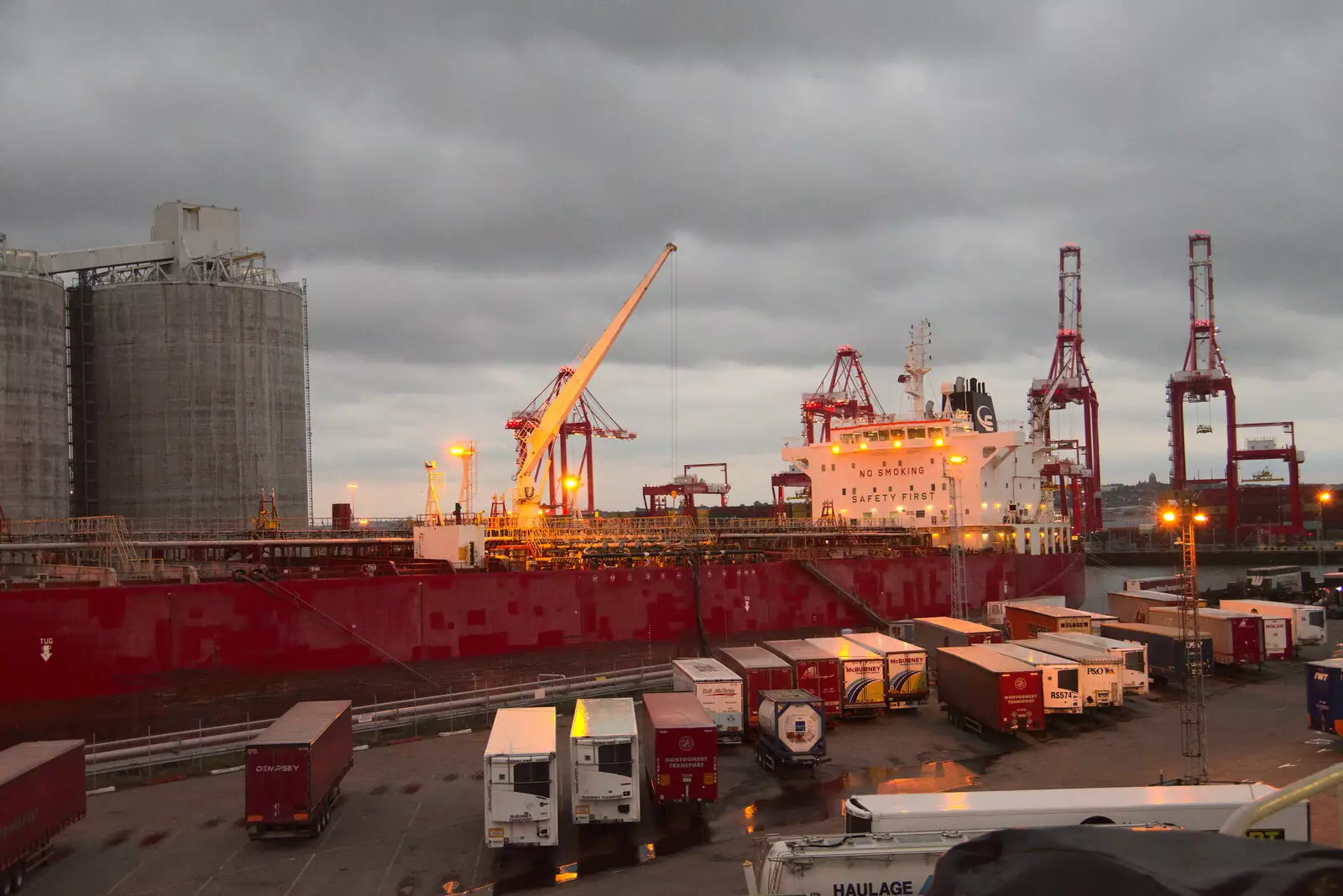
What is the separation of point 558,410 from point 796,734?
78.4 ft

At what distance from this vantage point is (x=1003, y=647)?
2514 centimetres

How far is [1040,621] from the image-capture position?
3183 centimetres

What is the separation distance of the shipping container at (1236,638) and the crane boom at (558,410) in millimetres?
23361

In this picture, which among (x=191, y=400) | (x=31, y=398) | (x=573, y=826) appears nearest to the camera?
(x=573, y=826)

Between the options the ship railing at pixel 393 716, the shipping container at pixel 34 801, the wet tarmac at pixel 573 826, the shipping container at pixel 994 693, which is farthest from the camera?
the shipping container at pixel 994 693

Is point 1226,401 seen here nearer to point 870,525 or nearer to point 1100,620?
point 870,525

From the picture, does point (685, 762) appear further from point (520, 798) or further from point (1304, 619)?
point (1304, 619)

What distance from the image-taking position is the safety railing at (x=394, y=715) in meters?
19.9

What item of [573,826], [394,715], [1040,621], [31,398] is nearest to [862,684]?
[573,826]

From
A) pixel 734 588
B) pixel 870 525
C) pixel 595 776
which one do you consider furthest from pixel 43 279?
pixel 595 776

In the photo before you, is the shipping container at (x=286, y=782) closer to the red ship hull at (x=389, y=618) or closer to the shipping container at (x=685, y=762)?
the shipping container at (x=685, y=762)

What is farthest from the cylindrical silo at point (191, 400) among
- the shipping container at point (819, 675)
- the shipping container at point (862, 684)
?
the shipping container at point (862, 684)

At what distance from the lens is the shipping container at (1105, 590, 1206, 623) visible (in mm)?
35562

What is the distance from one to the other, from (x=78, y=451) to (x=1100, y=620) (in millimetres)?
46802
